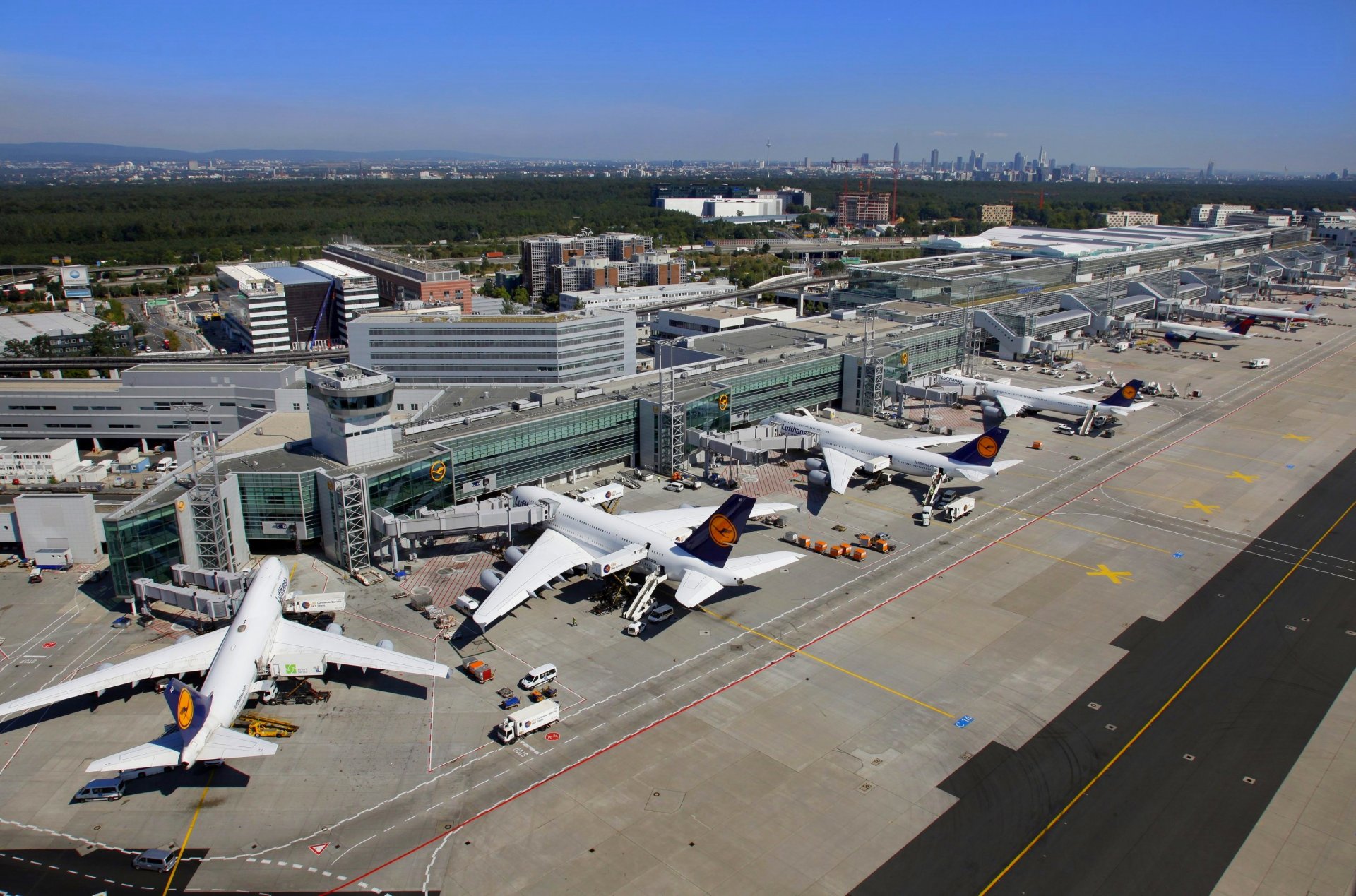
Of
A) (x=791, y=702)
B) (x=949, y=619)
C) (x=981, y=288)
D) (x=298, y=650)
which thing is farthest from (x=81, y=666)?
(x=981, y=288)

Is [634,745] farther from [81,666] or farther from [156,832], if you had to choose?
[81,666]

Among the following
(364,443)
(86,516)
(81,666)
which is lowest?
(81,666)

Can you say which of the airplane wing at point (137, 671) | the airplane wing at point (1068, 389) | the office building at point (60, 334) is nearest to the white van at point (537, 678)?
the airplane wing at point (137, 671)

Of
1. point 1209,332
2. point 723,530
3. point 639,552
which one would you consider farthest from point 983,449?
point 1209,332

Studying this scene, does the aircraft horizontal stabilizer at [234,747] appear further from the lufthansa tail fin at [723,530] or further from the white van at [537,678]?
the lufthansa tail fin at [723,530]

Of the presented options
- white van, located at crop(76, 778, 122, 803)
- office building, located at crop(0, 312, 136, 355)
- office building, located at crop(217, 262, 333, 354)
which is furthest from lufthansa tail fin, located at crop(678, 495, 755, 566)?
office building, located at crop(0, 312, 136, 355)
